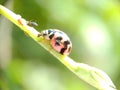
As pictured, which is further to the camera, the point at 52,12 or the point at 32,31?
the point at 52,12

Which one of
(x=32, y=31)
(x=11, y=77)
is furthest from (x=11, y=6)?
(x=32, y=31)

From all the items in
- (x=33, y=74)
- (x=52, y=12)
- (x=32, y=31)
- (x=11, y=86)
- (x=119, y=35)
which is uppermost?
(x=119, y=35)

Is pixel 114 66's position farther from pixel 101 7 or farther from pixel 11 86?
pixel 11 86

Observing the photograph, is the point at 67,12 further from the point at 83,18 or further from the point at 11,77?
the point at 11,77

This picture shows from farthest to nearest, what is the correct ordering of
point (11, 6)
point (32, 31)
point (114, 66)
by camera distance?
point (114, 66), point (11, 6), point (32, 31)

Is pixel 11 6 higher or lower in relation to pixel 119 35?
lower

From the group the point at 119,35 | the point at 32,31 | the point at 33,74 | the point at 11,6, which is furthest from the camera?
the point at 119,35
